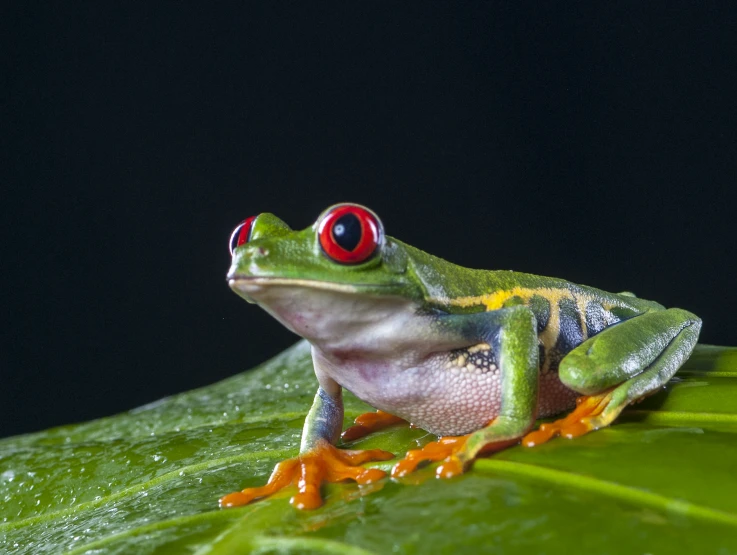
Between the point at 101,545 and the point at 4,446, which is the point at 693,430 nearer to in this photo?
the point at 101,545

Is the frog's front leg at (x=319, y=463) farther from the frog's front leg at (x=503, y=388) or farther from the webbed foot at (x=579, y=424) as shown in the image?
the webbed foot at (x=579, y=424)

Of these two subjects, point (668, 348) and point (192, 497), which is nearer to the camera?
point (192, 497)

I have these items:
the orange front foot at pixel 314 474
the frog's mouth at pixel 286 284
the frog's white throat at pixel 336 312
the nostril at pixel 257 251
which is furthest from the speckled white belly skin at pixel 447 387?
the nostril at pixel 257 251

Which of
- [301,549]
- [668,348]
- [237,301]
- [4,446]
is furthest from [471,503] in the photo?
[237,301]

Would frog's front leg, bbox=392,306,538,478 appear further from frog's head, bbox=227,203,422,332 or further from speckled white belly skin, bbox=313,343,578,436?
frog's head, bbox=227,203,422,332

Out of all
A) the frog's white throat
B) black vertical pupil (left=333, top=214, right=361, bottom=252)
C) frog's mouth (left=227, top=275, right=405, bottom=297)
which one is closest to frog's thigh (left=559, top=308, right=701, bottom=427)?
the frog's white throat

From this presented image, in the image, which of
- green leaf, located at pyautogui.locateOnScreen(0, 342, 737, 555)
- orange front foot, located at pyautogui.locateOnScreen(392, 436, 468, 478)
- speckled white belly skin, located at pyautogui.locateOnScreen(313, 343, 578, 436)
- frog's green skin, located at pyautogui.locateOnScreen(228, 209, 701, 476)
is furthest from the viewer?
speckled white belly skin, located at pyautogui.locateOnScreen(313, 343, 578, 436)

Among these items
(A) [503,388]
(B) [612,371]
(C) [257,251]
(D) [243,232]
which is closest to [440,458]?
(A) [503,388]

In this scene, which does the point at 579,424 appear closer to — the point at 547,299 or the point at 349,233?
the point at 547,299
